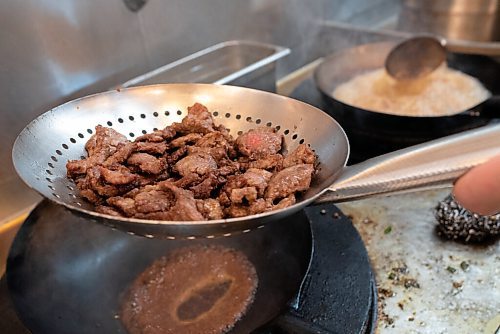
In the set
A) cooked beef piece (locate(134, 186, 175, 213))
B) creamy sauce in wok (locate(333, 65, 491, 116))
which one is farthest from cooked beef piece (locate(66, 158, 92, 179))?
creamy sauce in wok (locate(333, 65, 491, 116))

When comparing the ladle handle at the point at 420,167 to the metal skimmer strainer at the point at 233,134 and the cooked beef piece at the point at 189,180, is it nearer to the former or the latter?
the metal skimmer strainer at the point at 233,134

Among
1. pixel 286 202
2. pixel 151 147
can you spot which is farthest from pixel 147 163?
pixel 286 202

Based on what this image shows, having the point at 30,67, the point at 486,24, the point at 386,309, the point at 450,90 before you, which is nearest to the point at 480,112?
the point at 450,90

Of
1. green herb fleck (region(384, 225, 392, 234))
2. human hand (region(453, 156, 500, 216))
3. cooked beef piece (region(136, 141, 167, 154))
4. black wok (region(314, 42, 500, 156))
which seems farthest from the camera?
black wok (region(314, 42, 500, 156))

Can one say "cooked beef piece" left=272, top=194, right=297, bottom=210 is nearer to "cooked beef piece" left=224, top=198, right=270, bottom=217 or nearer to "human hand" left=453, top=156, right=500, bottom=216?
"cooked beef piece" left=224, top=198, right=270, bottom=217

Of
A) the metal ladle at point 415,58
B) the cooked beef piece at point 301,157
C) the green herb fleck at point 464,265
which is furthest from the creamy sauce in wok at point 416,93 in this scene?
the cooked beef piece at point 301,157

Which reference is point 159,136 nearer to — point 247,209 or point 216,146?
point 216,146
